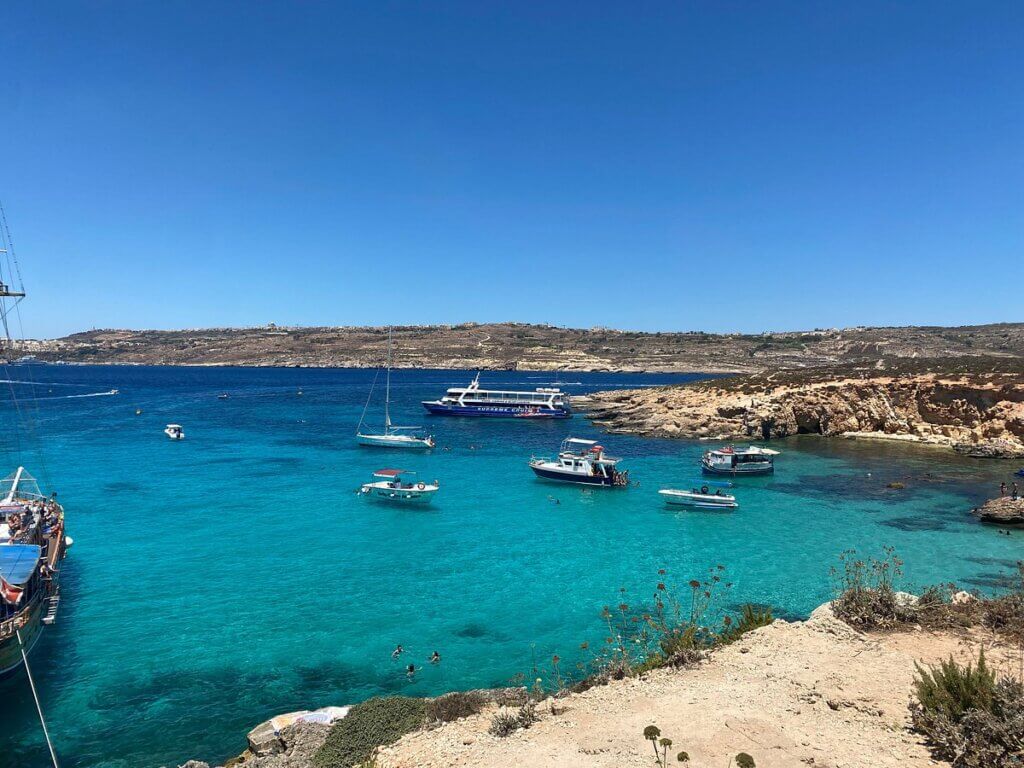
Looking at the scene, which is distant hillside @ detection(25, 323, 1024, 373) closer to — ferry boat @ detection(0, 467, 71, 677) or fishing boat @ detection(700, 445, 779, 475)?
fishing boat @ detection(700, 445, 779, 475)

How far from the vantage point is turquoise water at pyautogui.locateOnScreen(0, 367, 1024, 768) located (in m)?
14.3

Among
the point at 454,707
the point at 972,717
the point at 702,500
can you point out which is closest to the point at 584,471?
the point at 702,500

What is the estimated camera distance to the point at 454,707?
1066cm

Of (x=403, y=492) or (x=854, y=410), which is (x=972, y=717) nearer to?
(x=403, y=492)

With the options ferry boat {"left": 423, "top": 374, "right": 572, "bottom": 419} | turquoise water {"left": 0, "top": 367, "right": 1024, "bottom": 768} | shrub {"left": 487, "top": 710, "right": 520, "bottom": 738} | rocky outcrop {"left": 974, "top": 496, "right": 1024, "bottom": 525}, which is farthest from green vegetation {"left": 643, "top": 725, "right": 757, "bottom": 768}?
ferry boat {"left": 423, "top": 374, "right": 572, "bottom": 419}

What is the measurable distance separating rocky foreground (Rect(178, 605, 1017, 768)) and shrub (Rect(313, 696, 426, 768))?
37 cm

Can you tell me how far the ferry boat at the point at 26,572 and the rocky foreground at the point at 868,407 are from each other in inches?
1901

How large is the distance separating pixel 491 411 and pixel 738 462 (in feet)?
143

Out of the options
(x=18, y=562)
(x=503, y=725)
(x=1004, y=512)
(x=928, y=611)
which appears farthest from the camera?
(x=1004, y=512)

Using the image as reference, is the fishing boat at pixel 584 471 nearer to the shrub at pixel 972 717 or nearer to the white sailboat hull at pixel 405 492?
the white sailboat hull at pixel 405 492

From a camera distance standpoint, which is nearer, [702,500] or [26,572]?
[26,572]

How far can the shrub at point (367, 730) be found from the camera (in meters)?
9.09

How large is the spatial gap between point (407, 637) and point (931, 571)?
19.7 m

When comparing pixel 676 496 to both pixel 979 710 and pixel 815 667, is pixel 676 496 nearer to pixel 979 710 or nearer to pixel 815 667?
pixel 815 667
